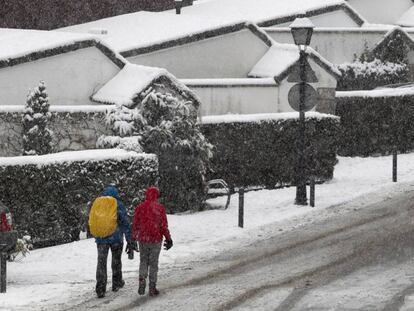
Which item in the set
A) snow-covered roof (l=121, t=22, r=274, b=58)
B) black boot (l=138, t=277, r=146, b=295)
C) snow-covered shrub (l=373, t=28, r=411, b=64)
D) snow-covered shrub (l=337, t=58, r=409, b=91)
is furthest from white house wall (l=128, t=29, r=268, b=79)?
black boot (l=138, t=277, r=146, b=295)

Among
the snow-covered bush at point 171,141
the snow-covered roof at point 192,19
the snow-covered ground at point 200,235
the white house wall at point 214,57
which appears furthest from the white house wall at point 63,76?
the snow-covered ground at point 200,235

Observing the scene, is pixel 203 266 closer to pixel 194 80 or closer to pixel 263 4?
pixel 194 80

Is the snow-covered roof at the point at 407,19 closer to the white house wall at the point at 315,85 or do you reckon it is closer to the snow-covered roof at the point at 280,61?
the white house wall at the point at 315,85

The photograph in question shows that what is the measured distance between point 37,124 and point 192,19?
12.2 meters

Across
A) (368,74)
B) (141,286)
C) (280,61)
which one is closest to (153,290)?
(141,286)

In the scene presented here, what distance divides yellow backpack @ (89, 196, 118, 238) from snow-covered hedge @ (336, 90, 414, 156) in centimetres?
1655

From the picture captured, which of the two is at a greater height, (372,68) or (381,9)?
(381,9)

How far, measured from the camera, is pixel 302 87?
22578mm

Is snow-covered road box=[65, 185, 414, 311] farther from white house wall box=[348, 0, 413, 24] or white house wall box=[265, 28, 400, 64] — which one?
white house wall box=[348, 0, 413, 24]

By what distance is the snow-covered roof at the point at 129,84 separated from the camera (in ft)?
86.5

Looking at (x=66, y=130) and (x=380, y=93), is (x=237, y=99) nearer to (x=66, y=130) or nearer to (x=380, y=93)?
(x=380, y=93)

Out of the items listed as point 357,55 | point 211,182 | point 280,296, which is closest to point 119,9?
point 357,55

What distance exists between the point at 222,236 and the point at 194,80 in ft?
38.8

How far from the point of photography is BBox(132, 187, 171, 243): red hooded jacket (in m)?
14.6
